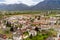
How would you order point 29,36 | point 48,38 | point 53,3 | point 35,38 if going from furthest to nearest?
point 53,3 < point 29,36 < point 35,38 < point 48,38

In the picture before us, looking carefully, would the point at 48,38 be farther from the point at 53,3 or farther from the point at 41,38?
the point at 53,3

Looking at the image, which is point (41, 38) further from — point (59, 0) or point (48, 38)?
point (59, 0)

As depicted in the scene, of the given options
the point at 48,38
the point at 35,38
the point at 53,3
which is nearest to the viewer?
the point at 48,38

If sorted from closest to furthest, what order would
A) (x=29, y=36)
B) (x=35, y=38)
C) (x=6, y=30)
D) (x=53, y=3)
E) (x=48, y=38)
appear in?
(x=48, y=38)
(x=35, y=38)
(x=29, y=36)
(x=6, y=30)
(x=53, y=3)

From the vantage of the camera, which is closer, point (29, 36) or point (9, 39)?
point (9, 39)

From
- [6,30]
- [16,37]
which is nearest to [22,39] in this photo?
[16,37]

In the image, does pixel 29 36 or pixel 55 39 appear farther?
pixel 29 36

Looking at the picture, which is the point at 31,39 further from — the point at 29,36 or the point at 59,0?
the point at 59,0

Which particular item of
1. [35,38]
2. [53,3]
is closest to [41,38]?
[35,38]

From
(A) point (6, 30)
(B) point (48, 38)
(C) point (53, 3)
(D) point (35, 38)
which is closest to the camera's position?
(B) point (48, 38)
